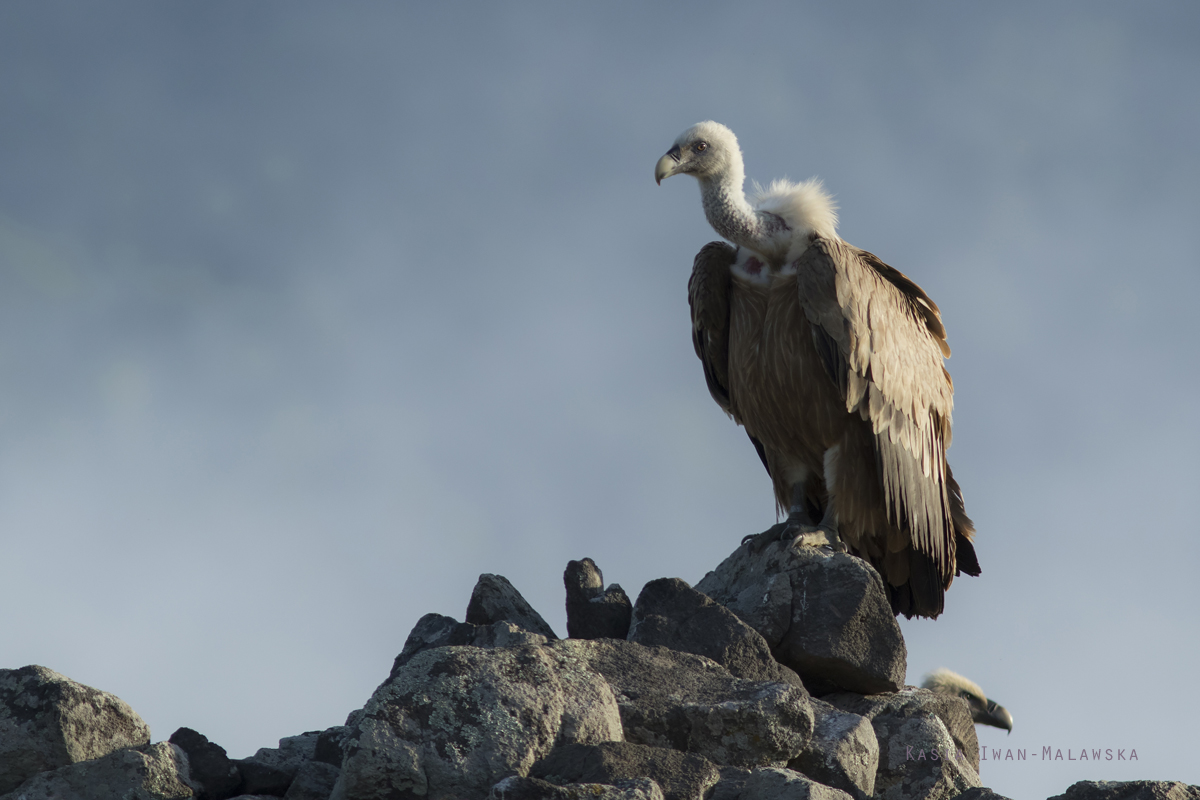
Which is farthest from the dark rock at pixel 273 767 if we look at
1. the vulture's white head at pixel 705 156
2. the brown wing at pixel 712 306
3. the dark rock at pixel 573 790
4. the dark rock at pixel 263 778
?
the vulture's white head at pixel 705 156

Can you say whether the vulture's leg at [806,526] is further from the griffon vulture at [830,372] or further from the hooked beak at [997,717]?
the hooked beak at [997,717]

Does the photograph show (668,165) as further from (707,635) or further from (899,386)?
(707,635)

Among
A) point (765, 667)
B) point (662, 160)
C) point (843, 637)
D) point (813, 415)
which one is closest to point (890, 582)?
point (813, 415)

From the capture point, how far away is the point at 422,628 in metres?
6.67

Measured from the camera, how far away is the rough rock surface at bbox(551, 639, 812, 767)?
4609 mm

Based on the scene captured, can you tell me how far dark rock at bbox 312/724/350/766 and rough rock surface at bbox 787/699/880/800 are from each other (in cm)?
204

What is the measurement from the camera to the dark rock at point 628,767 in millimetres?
3889

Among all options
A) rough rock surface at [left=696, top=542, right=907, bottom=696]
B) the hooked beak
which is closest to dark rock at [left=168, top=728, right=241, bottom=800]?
rough rock surface at [left=696, top=542, right=907, bottom=696]

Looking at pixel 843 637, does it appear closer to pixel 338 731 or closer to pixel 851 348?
pixel 851 348

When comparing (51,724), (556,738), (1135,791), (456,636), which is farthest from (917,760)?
(51,724)

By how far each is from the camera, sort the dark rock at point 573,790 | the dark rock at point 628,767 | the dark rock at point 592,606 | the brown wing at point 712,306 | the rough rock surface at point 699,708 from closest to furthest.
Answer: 1. the dark rock at point 573,790
2. the dark rock at point 628,767
3. the rough rock surface at point 699,708
4. the dark rock at point 592,606
5. the brown wing at point 712,306

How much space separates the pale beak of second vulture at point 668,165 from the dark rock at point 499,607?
3.32 m

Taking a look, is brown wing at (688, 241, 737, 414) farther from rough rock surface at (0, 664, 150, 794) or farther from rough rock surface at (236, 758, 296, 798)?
rough rock surface at (0, 664, 150, 794)

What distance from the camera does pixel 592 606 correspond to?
7066 mm
